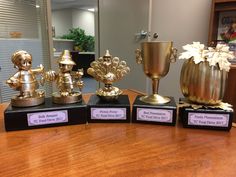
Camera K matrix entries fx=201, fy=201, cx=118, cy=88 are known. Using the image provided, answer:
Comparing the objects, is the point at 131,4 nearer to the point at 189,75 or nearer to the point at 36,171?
the point at 189,75

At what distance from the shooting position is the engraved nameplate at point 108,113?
1.85 feet

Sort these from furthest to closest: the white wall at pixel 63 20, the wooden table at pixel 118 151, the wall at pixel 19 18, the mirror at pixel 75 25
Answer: the white wall at pixel 63 20, the mirror at pixel 75 25, the wall at pixel 19 18, the wooden table at pixel 118 151

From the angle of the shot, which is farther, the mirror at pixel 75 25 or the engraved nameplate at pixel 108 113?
the mirror at pixel 75 25

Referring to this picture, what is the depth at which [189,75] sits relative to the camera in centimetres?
53

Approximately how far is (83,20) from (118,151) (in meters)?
6.76

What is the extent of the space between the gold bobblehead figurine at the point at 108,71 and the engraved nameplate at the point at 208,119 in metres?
0.22

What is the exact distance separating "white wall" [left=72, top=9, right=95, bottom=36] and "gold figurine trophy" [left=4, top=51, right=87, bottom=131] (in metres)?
6.23

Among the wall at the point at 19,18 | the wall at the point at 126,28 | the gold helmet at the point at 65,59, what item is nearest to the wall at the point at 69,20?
the wall at the point at 126,28

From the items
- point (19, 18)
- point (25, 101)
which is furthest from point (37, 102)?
point (19, 18)

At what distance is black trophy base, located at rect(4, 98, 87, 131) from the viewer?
511 millimetres

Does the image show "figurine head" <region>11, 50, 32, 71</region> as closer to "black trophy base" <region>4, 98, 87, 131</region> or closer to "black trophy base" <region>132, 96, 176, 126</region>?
"black trophy base" <region>4, 98, 87, 131</region>

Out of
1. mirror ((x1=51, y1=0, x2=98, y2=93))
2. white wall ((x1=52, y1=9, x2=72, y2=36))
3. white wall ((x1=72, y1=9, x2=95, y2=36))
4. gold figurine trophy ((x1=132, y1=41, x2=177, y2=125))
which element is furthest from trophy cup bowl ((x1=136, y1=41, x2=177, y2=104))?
white wall ((x1=52, y1=9, x2=72, y2=36))

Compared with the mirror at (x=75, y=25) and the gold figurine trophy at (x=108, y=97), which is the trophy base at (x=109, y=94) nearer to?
the gold figurine trophy at (x=108, y=97)

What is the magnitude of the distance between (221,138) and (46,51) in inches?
65.8
